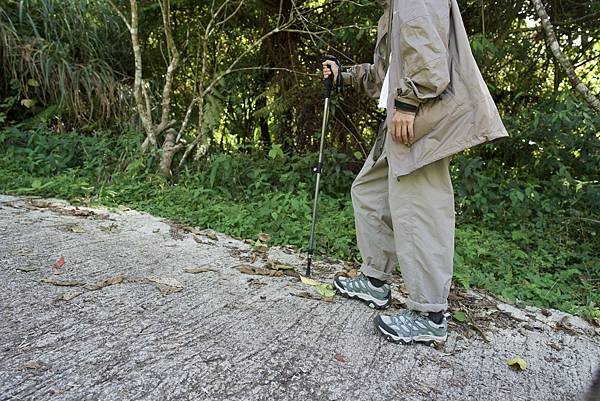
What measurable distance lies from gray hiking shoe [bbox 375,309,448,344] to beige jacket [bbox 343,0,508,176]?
0.63 meters

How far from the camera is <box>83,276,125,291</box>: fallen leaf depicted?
2157 millimetres

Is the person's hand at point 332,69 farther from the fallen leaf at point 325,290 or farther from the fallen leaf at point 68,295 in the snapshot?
the fallen leaf at point 68,295

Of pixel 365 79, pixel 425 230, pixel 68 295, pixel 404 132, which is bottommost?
pixel 68 295

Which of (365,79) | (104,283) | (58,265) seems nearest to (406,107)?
(365,79)

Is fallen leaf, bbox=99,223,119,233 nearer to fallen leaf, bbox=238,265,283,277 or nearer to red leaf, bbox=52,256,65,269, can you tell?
red leaf, bbox=52,256,65,269

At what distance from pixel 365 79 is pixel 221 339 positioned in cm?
152

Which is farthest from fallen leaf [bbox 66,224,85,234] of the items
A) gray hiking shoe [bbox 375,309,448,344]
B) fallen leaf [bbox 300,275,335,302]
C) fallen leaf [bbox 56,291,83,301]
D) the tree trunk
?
the tree trunk

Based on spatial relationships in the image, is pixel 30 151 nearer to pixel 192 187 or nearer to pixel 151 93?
pixel 151 93

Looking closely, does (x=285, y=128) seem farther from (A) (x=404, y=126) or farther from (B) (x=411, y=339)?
(B) (x=411, y=339)

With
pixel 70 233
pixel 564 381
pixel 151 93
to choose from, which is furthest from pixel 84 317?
pixel 151 93

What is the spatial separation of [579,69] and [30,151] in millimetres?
6089

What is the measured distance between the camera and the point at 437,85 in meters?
1.85

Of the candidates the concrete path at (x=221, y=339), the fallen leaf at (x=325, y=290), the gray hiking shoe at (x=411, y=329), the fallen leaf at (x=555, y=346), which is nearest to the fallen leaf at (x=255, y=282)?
the concrete path at (x=221, y=339)

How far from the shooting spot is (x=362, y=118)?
17.1 feet
